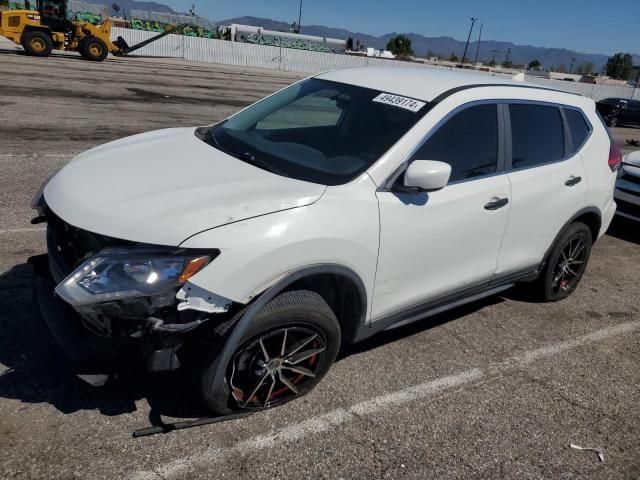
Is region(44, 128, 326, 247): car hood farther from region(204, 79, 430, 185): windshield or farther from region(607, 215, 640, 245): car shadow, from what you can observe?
region(607, 215, 640, 245): car shadow

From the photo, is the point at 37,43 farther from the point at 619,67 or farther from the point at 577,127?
the point at 619,67

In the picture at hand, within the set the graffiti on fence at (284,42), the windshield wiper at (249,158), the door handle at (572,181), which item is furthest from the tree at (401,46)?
the windshield wiper at (249,158)

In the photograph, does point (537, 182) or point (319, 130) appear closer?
point (319, 130)

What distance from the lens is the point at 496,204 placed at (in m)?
3.72

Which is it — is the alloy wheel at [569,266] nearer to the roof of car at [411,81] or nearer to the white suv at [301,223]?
the white suv at [301,223]

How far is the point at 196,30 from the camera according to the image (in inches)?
1601

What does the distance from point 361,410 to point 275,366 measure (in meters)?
0.60

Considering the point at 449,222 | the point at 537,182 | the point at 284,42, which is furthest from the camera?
the point at 284,42

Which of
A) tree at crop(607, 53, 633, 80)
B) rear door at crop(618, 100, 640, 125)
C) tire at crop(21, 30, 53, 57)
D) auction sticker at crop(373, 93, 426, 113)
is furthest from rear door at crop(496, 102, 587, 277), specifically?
tree at crop(607, 53, 633, 80)

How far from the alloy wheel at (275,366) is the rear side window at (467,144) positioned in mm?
1240

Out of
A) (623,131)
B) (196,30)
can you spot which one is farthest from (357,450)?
(196,30)

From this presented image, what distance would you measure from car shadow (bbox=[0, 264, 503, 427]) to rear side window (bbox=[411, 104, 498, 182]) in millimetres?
1906

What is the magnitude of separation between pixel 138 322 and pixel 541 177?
2.99 meters

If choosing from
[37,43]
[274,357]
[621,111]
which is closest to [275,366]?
[274,357]
